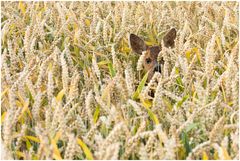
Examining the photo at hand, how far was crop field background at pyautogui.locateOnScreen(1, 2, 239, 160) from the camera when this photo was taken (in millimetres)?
2357

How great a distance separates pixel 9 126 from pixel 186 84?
1.17 meters

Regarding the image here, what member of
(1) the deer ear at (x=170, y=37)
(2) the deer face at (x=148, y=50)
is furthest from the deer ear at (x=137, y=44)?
(1) the deer ear at (x=170, y=37)

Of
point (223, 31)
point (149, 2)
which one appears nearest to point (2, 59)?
point (223, 31)

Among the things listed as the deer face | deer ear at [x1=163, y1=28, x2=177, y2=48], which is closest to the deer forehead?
the deer face

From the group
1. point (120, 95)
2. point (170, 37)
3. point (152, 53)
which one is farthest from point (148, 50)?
point (120, 95)

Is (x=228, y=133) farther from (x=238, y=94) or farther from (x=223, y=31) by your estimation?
(x=223, y=31)

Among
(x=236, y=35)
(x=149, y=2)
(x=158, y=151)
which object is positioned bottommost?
(x=158, y=151)

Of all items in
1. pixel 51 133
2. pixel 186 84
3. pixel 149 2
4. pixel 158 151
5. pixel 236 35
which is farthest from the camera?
pixel 149 2

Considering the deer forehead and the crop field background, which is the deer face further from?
the crop field background

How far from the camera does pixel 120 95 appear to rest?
2.94 meters

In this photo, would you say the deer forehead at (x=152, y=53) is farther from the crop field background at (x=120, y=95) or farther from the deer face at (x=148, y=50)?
the crop field background at (x=120, y=95)

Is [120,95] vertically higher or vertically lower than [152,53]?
lower

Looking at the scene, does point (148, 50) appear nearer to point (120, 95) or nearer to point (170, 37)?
point (170, 37)

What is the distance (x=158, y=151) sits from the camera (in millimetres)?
2244
